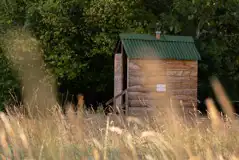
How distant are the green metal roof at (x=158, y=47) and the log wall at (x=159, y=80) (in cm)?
21

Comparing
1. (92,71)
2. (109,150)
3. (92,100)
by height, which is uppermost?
(109,150)

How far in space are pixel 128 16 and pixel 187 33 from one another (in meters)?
3.32

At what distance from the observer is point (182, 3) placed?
21.9 m

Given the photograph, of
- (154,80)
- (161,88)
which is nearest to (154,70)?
(154,80)

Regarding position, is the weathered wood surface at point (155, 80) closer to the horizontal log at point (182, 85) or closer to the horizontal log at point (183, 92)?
the horizontal log at point (182, 85)

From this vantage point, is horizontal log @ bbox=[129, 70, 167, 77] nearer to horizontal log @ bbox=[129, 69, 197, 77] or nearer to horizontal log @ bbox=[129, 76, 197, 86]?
horizontal log @ bbox=[129, 69, 197, 77]

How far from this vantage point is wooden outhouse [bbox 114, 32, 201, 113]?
16.7 metres

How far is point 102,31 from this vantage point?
2242cm

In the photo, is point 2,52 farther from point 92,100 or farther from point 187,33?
point 187,33

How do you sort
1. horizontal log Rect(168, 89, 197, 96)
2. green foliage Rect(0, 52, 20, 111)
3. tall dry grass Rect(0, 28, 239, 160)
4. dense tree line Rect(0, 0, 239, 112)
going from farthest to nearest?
dense tree line Rect(0, 0, 239, 112) < green foliage Rect(0, 52, 20, 111) < horizontal log Rect(168, 89, 197, 96) < tall dry grass Rect(0, 28, 239, 160)

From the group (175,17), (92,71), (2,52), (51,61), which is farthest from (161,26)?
(2,52)

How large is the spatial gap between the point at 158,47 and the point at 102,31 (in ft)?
19.0

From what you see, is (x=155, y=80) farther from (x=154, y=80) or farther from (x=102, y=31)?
(x=102, y=31)

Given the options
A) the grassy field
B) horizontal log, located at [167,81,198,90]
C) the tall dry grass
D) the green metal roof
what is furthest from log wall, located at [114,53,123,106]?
the grassy field
